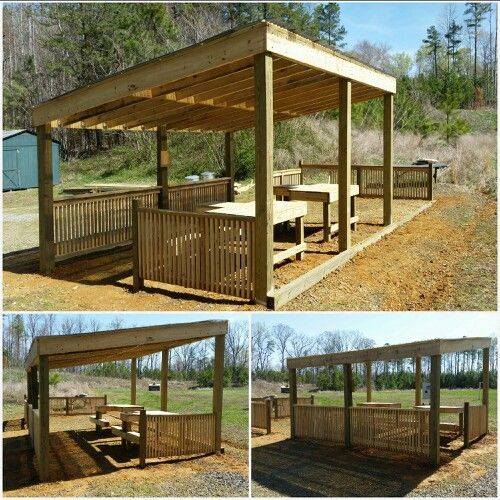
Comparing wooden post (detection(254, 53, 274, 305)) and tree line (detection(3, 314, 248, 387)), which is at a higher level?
wooden post (detection(254, 53, 274, 305))

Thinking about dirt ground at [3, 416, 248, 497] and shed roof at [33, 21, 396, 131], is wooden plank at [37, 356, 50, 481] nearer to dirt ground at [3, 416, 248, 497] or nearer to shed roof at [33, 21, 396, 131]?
dirt ground at [3, 416, 248, 497]

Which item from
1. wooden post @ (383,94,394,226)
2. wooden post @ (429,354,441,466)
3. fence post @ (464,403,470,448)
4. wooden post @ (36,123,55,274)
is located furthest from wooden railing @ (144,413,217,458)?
wooden post @ (383,94,394,226)

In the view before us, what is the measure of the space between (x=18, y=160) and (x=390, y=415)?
23.3m

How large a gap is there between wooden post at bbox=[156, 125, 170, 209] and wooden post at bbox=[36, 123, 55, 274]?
354 centimetres

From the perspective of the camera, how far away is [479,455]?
9.51 metres

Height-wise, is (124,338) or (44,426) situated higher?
(124,338)

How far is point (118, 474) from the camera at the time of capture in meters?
8.47

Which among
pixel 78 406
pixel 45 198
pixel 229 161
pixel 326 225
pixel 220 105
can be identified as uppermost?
pixel 220 105

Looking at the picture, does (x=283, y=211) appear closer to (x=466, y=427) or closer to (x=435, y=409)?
(x=435, y=409)

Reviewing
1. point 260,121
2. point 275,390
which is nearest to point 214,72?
point 260,121

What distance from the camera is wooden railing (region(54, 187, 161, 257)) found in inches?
453

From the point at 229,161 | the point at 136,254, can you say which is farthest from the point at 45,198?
the point at 229,161

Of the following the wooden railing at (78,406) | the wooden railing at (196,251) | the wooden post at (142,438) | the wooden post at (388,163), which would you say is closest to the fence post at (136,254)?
the wooden railing at (196,251)

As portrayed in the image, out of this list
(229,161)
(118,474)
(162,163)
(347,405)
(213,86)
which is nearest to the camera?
(118,474)
